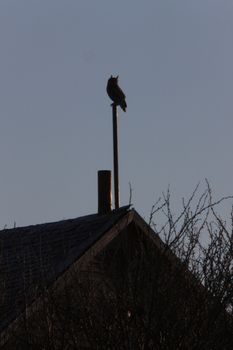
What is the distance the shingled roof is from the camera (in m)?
14.8

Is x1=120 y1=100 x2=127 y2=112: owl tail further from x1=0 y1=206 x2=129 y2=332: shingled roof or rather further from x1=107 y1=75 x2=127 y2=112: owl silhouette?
x1=0 y1=206 x2=129 y2=332: shingled roof

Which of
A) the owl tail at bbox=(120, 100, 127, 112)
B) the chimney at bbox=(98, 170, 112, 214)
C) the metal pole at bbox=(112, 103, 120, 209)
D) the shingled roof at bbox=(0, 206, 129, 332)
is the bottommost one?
the shingled roof at bbox=(0, 206, 129, 332)

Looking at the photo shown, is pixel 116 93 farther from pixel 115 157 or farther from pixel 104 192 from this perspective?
pixel 104 192

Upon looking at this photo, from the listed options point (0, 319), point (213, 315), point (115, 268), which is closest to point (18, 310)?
point (0, 319)

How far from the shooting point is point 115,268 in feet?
44.9

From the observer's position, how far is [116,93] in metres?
20.2

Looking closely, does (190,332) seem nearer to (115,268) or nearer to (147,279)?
(147,279)

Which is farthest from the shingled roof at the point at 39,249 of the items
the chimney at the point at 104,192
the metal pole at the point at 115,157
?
the metal pole at the point at 115,157

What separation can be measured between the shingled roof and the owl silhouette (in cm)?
254

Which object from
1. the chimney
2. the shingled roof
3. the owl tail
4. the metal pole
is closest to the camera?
the shingled roof

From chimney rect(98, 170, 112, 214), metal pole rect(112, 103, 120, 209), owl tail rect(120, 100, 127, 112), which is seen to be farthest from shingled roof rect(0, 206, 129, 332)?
owl tail rect(120, 100, 127, 112)

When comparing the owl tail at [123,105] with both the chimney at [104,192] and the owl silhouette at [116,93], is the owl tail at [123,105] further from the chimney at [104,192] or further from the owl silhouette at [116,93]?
the chimney at [104,192]

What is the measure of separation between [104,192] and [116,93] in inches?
104

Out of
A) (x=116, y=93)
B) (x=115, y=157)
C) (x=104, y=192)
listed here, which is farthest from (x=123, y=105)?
(x=104, y=192)
